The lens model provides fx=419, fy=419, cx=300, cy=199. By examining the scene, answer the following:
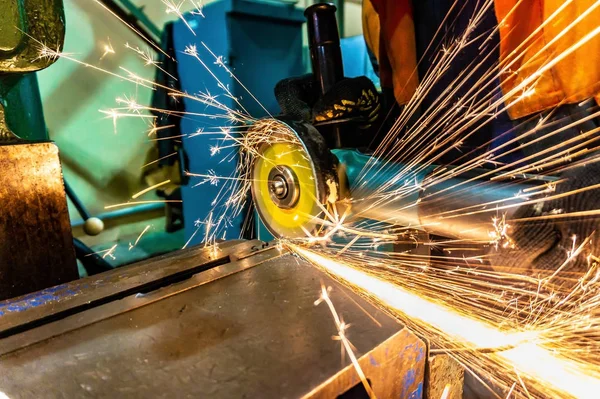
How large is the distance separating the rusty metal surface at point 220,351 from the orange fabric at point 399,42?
55.2 inches

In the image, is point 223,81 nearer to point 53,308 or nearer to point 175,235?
point 175,235

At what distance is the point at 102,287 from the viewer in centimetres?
111

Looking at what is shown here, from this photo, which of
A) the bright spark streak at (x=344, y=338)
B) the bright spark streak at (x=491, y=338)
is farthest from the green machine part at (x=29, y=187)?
the bright spark streak at (x=344, y=338)

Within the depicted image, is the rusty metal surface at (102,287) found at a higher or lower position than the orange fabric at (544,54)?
lower

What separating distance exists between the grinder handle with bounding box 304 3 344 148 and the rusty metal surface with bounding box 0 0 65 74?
1.17m

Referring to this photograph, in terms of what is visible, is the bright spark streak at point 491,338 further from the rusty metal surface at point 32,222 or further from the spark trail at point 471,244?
the rusty metal surface at point 32,222

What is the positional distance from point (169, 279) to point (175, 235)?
6.67 ft

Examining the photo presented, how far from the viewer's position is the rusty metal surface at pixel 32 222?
1.26 m

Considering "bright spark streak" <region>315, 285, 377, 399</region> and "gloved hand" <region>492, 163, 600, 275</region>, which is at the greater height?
"gloved hand" <region>492, 163, 600, 275</region>

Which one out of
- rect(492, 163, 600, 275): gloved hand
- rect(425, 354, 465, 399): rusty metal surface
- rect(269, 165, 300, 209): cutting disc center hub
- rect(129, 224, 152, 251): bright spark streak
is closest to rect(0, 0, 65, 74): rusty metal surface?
rect(269, 165, 300, 209): cutting disc center hub

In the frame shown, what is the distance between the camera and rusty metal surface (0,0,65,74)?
119 cm

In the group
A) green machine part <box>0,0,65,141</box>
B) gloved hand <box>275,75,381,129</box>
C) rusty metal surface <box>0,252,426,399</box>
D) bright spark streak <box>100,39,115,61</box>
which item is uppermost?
bright spark streak <box>100,39,115,61</box>

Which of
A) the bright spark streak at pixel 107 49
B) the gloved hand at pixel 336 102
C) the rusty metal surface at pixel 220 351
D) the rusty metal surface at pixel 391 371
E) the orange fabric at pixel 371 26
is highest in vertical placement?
the bright spark streak at pixel 107 49

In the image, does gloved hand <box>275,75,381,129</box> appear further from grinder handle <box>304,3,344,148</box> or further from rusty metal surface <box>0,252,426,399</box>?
rusty metal surface <box>0,252,426,399</box>
